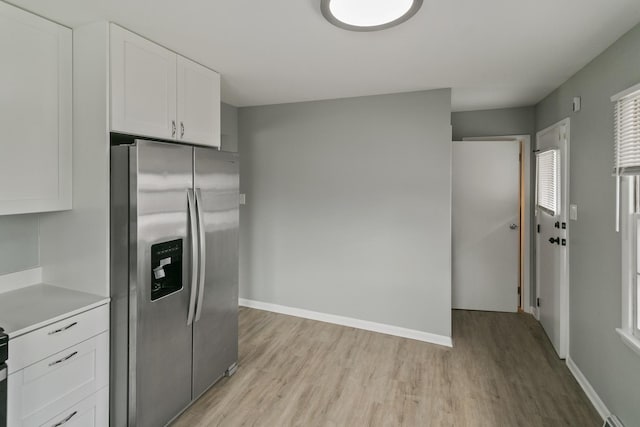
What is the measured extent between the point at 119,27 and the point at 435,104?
100 inches

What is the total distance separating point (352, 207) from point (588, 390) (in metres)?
2.37

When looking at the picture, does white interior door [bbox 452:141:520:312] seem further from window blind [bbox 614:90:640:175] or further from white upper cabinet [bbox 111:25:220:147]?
white upper cabinet [bbox 111:25:220:147]

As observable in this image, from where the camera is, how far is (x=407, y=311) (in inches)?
134

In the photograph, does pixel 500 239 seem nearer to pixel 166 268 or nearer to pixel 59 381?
pixel 166 268

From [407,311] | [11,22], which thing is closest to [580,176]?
[407,311]

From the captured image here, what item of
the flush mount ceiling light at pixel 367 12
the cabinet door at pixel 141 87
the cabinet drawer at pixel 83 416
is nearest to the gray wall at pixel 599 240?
the flush mount ceiling light at pixel 367 12

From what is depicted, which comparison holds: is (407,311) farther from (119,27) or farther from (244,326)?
(119,27)

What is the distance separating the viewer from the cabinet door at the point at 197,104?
236cm

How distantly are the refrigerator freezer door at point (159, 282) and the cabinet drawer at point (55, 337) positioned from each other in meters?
0.19

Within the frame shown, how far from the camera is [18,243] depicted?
2.08 meters

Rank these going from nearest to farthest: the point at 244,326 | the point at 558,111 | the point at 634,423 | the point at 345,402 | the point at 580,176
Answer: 1. the point at 634,423
2. the point at 345,402
3. the point at 580,176
4. the point at 558,111
5. the point at 244,326

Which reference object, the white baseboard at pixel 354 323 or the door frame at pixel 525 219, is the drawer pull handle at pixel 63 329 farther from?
the door frame at pixel 525 219

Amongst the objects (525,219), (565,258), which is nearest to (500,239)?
(525,219)

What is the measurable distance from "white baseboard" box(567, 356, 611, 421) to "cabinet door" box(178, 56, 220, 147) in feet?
10.7
